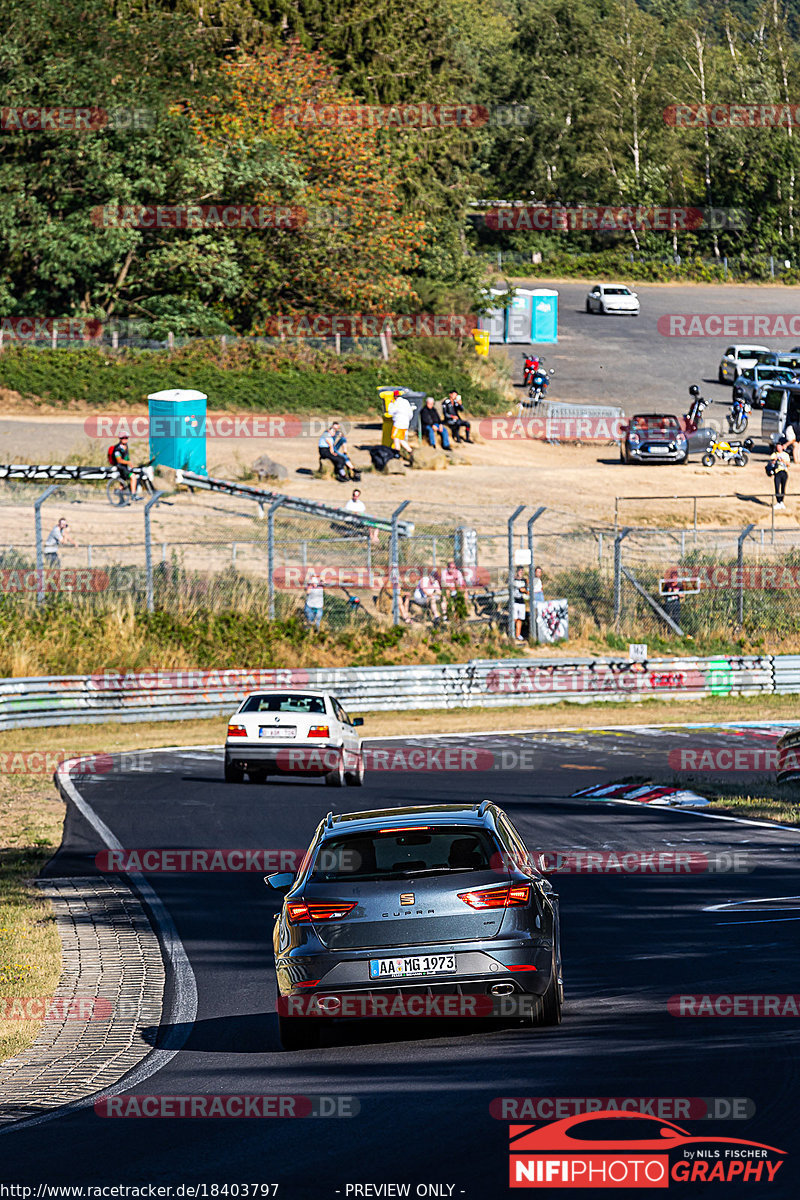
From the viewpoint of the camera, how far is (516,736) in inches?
1116

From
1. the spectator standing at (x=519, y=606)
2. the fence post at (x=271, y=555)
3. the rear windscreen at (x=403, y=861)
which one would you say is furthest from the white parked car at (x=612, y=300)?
the rear windscreen at (x=403, y=861)

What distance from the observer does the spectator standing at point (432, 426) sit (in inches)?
1945

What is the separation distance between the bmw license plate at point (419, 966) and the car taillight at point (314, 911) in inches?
14.4

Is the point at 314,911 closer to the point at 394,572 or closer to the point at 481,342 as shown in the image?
the point at 394,572

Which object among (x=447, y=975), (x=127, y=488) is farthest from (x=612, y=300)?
(x=447, y=975)

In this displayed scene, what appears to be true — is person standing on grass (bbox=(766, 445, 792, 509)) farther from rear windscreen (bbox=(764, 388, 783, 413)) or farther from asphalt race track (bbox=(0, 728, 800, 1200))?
asphalt race track (bbox=(0, 728, 800, 1200))

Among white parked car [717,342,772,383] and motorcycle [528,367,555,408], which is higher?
white parked car [717,342,772,383]

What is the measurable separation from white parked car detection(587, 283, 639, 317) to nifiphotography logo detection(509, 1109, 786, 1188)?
73571 mm

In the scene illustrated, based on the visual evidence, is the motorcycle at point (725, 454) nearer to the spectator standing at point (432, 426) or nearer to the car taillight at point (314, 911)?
the spectator standing at point (432, 426)

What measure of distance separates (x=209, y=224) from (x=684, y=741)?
3413 centimetres

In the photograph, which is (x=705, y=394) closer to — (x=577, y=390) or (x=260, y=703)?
(x=577, y=390)

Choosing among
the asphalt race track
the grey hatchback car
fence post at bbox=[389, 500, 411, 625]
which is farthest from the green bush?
the grey hatchback car

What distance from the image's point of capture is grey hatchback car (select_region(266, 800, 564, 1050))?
858cm

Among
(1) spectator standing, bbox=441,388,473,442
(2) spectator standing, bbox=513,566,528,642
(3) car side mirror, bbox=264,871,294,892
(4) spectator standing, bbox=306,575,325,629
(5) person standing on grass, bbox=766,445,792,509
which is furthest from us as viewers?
(1) spectator standing, bbox=441,388,473,442
